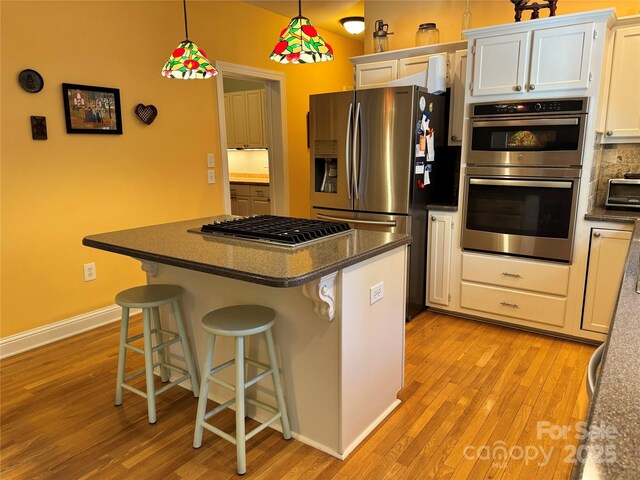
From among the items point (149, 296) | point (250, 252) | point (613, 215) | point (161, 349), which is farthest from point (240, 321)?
point (613, 215)

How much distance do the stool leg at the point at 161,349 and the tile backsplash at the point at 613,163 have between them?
3.00m

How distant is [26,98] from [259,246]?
6.80 feet

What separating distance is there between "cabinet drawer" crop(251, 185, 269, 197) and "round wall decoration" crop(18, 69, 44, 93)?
298cm

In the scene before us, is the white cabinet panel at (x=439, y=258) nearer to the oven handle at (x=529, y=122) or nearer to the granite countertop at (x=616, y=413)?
the oven handle at (x=529, y=122)

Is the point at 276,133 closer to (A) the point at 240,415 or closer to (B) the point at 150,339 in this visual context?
(B) the point at 150,339

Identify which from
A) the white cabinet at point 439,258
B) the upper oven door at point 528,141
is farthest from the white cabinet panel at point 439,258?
the upper oven door at point 528,141

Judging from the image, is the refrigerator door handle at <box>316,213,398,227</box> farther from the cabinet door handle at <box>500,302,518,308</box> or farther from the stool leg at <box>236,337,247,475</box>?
the stool leg at <box>236,337,247,475</box>

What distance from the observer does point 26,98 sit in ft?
9.34

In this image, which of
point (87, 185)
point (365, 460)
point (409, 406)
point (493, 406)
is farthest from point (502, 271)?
point (87, 185)

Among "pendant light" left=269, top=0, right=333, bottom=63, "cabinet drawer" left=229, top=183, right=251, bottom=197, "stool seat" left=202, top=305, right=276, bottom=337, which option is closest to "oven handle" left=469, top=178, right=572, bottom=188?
"pendant light" left=269, top=0, right=333, bottom=63

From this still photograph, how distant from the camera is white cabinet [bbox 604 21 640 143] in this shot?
285 cm

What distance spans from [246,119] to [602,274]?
4.43 metres

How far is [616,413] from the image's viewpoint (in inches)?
28.9

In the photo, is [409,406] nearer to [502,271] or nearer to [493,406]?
[493,406]
